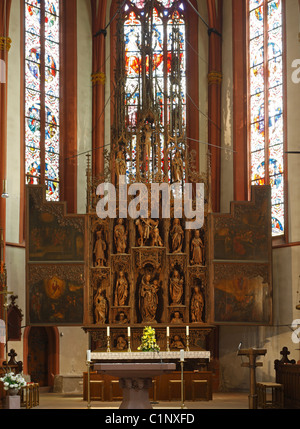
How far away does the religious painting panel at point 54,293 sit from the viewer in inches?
904

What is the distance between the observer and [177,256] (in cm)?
2305

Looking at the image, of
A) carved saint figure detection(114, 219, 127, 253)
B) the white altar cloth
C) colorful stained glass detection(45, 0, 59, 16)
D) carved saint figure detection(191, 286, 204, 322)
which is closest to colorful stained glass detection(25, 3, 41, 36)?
colorful stained glass detection(45, 0, 59, 16)

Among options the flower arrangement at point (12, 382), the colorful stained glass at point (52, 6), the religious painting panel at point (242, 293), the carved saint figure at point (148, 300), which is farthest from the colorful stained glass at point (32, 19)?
Answer: the flower arrangement at point (12, 382)

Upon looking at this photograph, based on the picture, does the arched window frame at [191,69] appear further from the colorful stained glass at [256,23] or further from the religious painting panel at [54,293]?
the religious painting panel at [54,293]

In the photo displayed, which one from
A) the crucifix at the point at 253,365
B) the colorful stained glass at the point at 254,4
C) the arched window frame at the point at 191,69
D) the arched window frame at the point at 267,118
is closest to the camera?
the crucifix at the point at 253,365

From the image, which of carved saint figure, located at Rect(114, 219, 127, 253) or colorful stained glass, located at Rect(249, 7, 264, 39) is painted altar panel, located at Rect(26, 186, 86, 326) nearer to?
carved saint figure, located at Rect(114, 219, 127, 253)

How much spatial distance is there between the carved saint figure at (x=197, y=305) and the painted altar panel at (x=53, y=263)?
2959 mm

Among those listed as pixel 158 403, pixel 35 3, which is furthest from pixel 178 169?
pixel 35 3

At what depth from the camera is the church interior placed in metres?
22.9

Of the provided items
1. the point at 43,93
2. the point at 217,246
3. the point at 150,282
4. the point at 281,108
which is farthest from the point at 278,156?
the point at 43,93

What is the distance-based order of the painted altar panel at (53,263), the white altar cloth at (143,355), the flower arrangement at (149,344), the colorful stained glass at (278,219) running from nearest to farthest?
the flower arrangement at (149,344), the white altar cloth at (143,355), the painted altar panel at (53,263), the colorful stained glass at (278,219)

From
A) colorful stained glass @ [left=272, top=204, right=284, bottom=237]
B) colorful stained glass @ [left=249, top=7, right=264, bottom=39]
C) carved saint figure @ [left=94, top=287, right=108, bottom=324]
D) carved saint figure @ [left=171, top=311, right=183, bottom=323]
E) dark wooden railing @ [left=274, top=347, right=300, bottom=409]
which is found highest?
colorful stained glass @ [left=249, top=7, right=264, bottom=39]

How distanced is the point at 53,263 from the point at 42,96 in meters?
6.47

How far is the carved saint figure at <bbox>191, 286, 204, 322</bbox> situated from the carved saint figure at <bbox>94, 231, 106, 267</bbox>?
2602 mm
